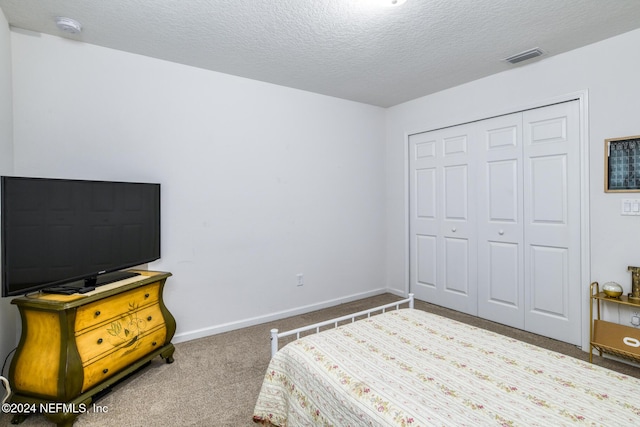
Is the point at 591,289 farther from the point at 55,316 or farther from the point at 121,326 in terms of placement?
the point at 55,316

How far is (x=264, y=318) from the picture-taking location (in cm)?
338

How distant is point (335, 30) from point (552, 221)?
250 cm

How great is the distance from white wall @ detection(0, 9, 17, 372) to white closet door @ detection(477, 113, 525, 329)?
3.97 meters

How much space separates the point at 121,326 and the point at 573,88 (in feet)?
12.9

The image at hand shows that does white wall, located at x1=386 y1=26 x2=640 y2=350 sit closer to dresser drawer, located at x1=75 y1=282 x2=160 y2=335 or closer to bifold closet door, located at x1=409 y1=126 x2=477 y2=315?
bifold closet door, located at x1=409 y1=126 x2=477 y2=315

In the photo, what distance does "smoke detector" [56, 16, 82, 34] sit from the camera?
2.18 metres

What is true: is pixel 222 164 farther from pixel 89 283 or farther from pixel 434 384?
pixel 434 384

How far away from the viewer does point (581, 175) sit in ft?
8.76

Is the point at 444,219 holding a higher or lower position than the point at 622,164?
lower

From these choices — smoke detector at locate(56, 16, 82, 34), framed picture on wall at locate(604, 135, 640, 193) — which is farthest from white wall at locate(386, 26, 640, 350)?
smoke detector at locate(56, 16, 82, 34)

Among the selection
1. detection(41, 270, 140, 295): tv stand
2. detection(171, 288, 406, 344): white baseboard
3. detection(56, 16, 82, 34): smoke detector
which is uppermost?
detection(56, 16, 82, 34): smoke detector

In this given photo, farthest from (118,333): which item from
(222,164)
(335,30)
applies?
(335,30)

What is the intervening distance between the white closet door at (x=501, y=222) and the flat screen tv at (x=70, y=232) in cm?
322

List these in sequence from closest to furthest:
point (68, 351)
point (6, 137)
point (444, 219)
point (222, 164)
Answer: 1. point (68, 351)
2. point (6, 137)
3. point (222, 164)
4. point (444, 219)
